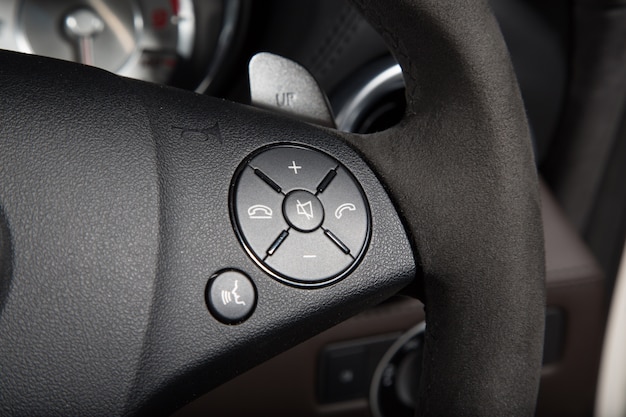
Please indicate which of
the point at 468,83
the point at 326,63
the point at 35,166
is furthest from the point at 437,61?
the point at 326,63

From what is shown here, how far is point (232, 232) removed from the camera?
0.51 meters

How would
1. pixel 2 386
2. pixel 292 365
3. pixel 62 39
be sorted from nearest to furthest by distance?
pixel 2 386
pixel 292 365
pixel 62 39

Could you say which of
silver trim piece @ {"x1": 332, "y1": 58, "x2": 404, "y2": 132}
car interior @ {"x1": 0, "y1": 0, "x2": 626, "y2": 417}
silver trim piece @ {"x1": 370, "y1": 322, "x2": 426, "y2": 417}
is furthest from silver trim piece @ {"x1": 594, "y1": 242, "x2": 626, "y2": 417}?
car interior @ {"x1": 0, "y1": 0, "x2": 626, "y2": 417}

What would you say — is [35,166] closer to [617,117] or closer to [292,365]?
[292,365]

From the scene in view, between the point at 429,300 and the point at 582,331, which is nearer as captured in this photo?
the point at 429,300

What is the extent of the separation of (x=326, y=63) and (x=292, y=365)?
0.34 metres

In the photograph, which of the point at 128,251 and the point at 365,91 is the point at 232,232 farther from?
the point at 365,91

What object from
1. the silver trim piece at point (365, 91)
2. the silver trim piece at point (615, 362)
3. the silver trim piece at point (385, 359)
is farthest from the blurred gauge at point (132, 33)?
the silver trim piece at point (615, 362)

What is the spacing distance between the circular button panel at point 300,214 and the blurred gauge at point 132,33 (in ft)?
1.65

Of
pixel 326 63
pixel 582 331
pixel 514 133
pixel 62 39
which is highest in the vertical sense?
pixel 62 39

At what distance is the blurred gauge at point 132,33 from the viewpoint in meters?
0.98

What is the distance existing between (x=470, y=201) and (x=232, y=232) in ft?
0.51

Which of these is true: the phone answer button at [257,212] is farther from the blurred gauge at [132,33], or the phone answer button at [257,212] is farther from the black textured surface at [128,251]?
the blurred gauge at [132,33]

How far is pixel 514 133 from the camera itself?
521 millimetres
